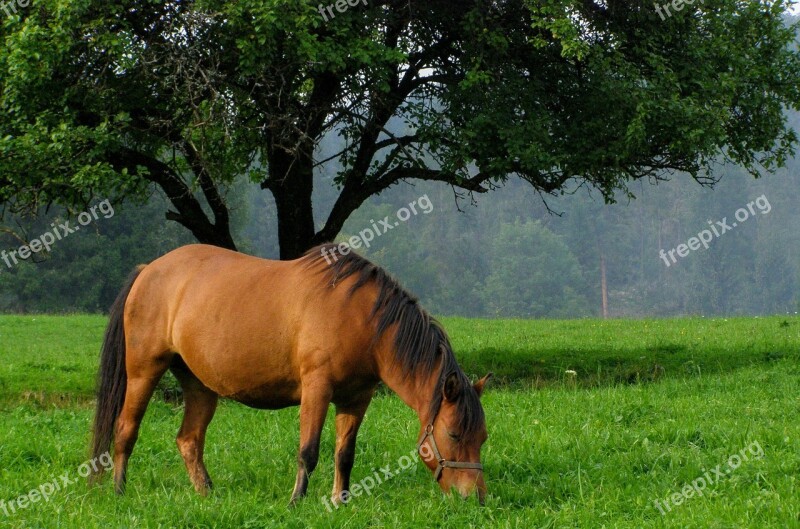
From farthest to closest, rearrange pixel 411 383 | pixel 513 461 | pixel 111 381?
pixel 111 381 → pixel 513 461 → pixel 411 383

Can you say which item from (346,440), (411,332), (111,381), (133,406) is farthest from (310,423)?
Result: (111,381)

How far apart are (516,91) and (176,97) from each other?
17.5ft

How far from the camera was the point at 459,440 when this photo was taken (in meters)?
6.26

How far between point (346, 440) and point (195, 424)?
5.19ft

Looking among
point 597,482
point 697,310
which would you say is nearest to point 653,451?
point 597,482

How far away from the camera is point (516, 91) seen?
1405cm

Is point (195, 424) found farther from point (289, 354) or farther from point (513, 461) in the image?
point (513, 461)

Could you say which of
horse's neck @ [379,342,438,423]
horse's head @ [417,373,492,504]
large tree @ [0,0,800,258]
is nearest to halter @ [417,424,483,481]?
horse's head @ [417,373,492,504]

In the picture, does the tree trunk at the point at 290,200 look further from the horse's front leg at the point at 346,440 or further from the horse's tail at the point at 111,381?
the horse's front leg at the point at 346,440

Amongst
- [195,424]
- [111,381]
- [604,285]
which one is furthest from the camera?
[604,285]

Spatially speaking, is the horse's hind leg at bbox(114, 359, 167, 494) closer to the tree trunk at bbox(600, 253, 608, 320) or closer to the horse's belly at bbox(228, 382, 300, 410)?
the horse's belly at bbox(228, 382, 300, 410)

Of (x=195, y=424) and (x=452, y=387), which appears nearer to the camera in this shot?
(x=452, y=387)

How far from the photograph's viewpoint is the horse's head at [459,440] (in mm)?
6246

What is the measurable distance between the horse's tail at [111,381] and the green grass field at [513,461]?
1.28ft
